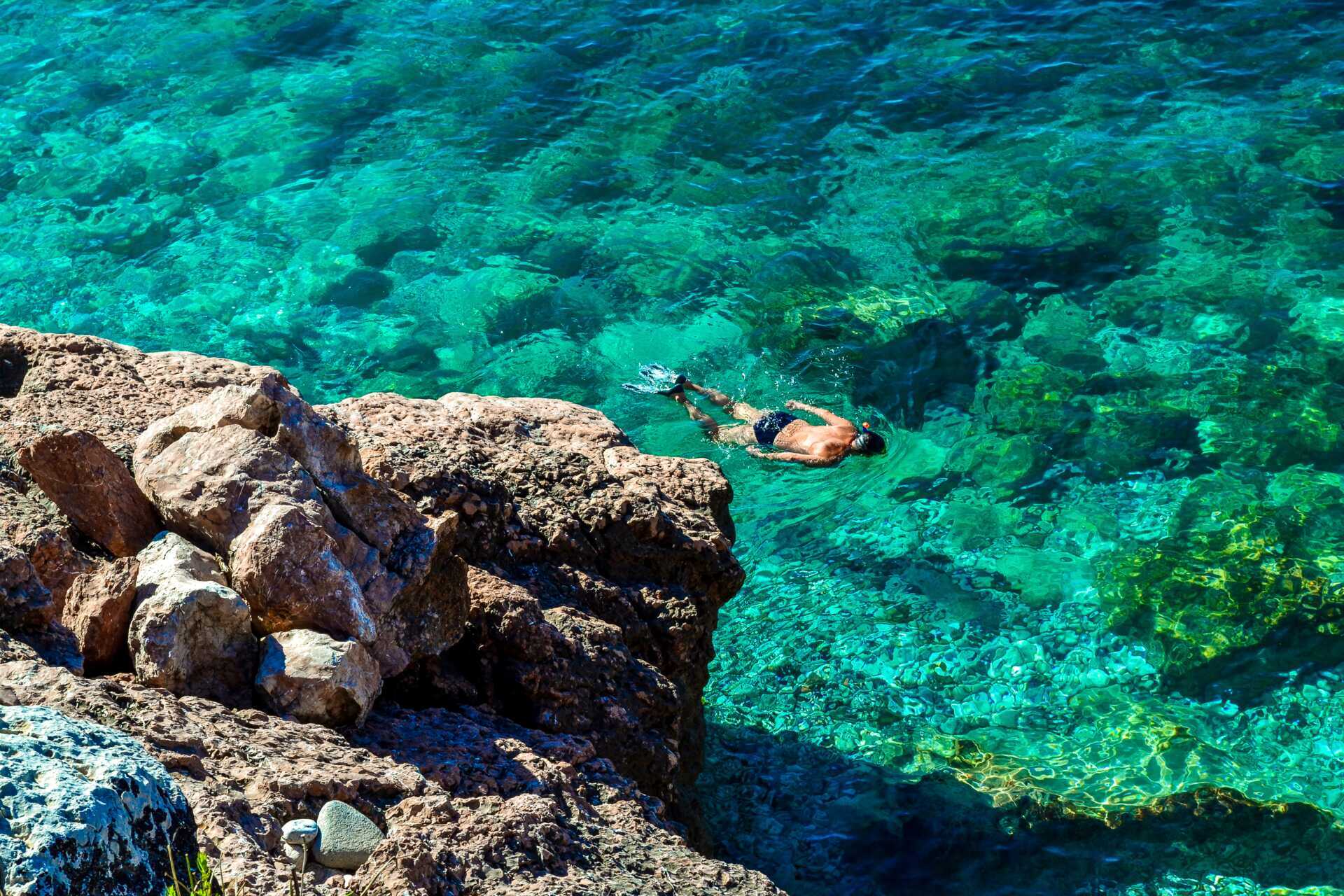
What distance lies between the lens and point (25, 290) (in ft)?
42.5

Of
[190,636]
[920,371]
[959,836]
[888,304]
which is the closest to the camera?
[190,636]

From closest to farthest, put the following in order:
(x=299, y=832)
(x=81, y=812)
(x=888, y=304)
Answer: (x=81, y=812) < (x=299, y=832) < (x=888, y=304)

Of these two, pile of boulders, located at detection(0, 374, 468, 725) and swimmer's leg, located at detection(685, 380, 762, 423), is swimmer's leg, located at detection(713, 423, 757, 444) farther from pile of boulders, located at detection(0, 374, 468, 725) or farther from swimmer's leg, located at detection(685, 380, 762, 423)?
pile of boulders, located at detection(0, 374, 468, 725)

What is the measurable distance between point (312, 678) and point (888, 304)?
8.94m

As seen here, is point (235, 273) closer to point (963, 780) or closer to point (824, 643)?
point (824, 643)

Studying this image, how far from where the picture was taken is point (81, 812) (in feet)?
10.0

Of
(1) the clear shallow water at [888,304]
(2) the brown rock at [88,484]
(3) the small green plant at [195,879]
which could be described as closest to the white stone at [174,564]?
(2) the brown rock at [88,484]

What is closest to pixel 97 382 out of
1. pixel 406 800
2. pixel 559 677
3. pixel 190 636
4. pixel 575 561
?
pixel 190 636

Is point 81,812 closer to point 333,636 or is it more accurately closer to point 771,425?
point 333,636

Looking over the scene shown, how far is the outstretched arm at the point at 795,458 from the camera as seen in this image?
10.5 meters

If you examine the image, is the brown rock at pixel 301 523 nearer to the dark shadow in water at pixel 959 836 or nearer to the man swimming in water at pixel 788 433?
the dark shadow in water at pixel 959 836

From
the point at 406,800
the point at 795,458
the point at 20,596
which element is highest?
the point at 20,596

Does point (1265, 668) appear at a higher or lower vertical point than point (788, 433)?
lower

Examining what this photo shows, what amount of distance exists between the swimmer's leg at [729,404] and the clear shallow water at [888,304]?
231mm
